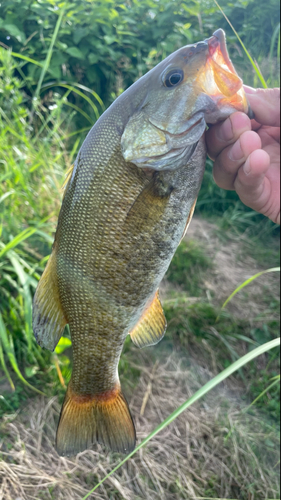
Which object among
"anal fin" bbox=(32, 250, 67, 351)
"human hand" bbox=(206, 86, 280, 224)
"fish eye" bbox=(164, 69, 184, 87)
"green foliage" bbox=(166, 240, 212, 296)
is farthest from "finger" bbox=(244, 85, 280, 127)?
"green foliage" bbox=(166, 240, 212, 296)

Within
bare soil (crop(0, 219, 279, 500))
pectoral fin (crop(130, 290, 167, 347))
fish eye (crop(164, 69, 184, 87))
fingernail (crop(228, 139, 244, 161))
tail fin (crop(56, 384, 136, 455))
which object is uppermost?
fish eye (crop(164, 69, 184, 87))

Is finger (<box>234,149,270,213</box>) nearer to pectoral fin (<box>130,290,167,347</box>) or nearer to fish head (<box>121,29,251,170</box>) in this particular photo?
fish head (<box>121,29,251,170</box>)

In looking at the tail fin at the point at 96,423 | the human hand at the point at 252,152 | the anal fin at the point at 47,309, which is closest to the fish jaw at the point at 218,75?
the human hand at the point at 252,152

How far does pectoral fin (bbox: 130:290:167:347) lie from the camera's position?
1097mm

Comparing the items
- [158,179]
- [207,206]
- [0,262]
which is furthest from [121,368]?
[207,206]

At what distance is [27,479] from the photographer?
1.38 m

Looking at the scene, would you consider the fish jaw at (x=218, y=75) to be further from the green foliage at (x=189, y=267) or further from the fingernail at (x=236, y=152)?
the green foliage at (x=189, y=267)

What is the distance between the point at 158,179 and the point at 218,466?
157cm

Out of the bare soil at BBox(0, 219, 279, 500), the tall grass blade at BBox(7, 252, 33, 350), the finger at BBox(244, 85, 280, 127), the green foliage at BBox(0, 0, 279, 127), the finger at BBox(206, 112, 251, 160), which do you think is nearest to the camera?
the finger at BBox(206, 112, 251, 160)

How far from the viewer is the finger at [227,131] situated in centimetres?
104

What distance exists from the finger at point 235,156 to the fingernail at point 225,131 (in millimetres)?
39

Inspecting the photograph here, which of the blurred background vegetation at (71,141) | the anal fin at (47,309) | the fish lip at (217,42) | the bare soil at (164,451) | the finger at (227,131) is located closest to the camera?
the fish lip at (217,42)

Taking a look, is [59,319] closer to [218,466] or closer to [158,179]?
[158,179]

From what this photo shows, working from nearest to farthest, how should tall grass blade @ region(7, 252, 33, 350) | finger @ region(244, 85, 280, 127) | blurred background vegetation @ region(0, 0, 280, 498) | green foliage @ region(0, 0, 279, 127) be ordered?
finger @ region(244, 85, 280, 127) → tall grass blade @ region(7, 252, 33, 350) → blurred background vegetation @ region(0, 0, 280, 498) → green foliage @ region(0, 0, 279, 127)
